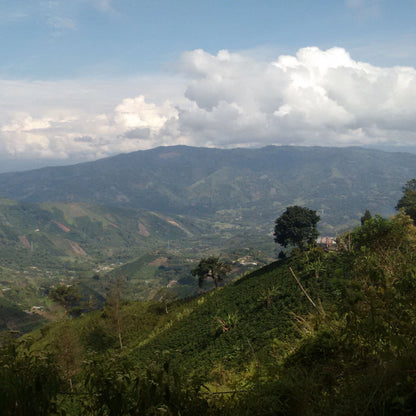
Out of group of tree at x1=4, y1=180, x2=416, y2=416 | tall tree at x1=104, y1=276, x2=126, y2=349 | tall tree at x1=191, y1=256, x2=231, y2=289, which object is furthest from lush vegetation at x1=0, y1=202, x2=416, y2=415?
tall tree at x1=191, y1=256, x2=231, y2=289

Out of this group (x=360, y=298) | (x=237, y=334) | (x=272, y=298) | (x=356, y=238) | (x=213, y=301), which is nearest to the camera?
(x=360, y=298)

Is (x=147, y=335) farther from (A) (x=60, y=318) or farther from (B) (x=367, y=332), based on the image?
(B) (x=367, y=332)

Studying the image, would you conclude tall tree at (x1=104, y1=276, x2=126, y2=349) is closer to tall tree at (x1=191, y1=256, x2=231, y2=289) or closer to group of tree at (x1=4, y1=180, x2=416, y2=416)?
tall tree at (x1=191, y1=256, x2=231, y2=289)

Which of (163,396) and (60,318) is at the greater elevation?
(163,396)

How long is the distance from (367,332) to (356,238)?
1155 centimetres

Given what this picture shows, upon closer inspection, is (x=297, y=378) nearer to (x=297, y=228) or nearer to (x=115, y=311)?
(x=115, y=311)

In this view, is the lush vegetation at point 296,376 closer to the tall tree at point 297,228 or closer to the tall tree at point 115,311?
the tall tree at point 115,311

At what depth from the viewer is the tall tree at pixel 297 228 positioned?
5188cm

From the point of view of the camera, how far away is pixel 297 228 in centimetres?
5206

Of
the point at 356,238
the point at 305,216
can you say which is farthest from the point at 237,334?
the point at 305,216

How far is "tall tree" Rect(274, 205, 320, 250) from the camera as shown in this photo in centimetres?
5188

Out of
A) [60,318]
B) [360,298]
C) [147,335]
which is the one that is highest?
[360,298]

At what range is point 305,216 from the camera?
176ft

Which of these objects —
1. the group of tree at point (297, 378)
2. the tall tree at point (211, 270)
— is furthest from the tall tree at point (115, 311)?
the group of tree at point (297, 378)
